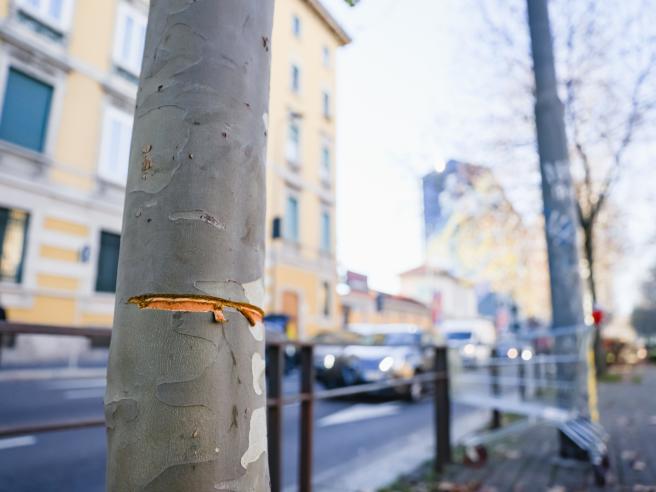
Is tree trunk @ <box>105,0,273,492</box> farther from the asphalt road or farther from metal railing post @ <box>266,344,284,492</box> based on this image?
the asphalt road

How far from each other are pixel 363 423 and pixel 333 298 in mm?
13292

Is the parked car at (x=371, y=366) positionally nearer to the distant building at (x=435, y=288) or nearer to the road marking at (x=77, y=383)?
the road marking at (x=77, y=383)

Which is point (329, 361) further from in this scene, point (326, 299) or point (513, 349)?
point (326, 299)

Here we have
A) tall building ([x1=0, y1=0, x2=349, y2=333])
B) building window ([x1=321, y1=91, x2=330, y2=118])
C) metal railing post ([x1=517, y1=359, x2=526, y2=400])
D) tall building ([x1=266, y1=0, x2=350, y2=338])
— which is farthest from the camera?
building window ([x1=321, y1=91, x2=330, y2=118])

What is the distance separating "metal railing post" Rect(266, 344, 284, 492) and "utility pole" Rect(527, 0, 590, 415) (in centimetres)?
301

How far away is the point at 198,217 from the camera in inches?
28.4

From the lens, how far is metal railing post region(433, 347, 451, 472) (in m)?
4.12

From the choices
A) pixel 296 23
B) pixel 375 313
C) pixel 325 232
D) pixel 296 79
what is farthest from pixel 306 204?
pixel 296 23

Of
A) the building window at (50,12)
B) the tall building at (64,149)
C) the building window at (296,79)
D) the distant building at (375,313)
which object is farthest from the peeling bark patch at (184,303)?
the building window at (296,79)

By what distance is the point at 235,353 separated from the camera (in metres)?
0.72

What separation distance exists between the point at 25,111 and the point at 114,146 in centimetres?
236

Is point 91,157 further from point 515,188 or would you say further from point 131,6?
point 515,188

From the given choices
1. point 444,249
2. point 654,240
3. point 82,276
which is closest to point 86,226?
point 82,276

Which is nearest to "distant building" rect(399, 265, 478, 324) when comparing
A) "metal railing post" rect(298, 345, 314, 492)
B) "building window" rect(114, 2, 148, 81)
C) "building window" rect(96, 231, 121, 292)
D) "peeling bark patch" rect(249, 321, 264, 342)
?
"building window" rect(96, 231, 121, 292)
